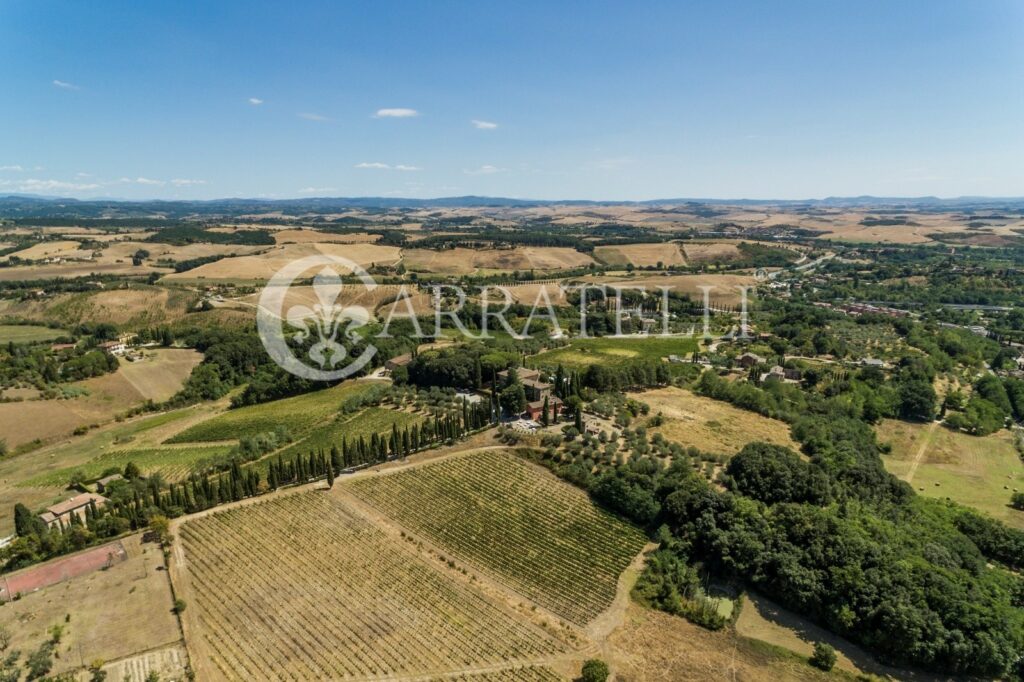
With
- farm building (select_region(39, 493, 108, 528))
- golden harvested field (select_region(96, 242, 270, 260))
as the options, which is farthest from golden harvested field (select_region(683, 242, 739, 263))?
farm building (select_region(39, 493, 108, 528))

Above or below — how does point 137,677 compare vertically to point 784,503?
below

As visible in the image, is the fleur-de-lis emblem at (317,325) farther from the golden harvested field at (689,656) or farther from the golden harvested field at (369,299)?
the golden harvested field at (689,656)

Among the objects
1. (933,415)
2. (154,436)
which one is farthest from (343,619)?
(933,415)

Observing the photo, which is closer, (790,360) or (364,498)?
(364,498)

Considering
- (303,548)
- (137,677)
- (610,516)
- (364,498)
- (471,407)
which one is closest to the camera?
(137,677)

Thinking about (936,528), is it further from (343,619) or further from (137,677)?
(137,677)

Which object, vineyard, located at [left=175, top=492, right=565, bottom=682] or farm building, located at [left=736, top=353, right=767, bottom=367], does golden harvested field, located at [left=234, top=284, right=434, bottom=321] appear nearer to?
farm building, located at [left=736, top=353, right=767, bottom=367]
